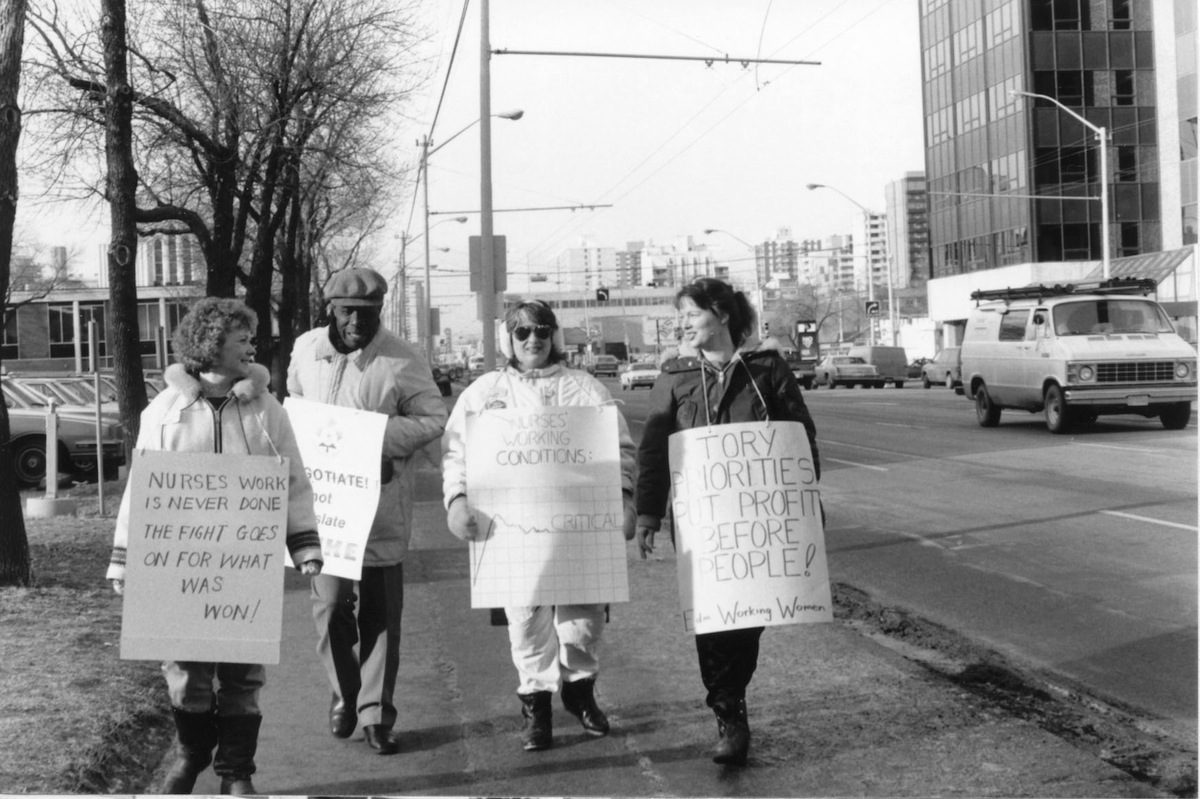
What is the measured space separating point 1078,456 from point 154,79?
16.2 m

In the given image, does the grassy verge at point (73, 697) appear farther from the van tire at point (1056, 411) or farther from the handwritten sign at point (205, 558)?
the van tire at point (1056, 411)

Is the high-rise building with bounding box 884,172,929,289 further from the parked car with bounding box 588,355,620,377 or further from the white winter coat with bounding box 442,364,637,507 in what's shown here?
the white winter coat with bounding box 442,364,637,507

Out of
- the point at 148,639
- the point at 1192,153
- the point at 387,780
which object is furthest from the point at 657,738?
the point at 1192,153

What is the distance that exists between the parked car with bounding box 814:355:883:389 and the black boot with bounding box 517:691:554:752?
47235 millimetres

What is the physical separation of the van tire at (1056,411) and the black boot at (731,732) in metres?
17.0

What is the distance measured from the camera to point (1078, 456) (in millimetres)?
17375

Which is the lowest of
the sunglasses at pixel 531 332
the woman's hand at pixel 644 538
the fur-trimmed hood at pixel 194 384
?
the woman's hand at pixel 644 538

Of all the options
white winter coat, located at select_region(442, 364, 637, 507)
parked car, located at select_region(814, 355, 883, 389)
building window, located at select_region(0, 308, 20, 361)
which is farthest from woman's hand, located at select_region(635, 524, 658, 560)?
building window, located at select_region(0, 308, 20, 361)

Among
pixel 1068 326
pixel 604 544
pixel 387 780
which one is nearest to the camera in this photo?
pixel 387 780

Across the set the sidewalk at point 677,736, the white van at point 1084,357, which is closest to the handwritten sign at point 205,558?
the sidewalk at point 677,736

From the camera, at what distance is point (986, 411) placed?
77.8 ft

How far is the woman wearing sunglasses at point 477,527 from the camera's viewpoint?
552 cm

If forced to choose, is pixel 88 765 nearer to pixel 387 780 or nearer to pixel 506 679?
pixel 387 780

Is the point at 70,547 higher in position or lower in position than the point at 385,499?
lower
